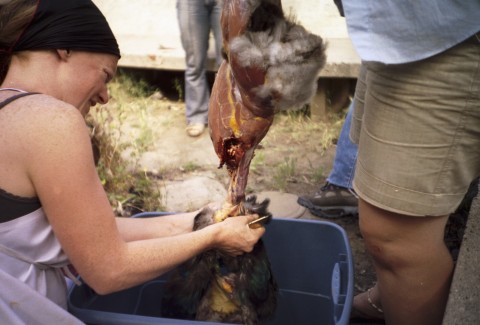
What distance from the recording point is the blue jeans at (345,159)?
285 cm

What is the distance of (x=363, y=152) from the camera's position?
5.39 feet

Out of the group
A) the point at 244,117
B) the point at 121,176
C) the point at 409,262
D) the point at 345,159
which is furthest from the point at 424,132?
the point at 121,176

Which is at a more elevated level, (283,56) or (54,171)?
(283,56)

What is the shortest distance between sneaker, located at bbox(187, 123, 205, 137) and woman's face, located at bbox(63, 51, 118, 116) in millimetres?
2839

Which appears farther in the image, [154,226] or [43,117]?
[154,226]

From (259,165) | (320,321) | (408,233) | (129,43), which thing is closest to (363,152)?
(408,233)

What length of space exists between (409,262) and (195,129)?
10.1ft

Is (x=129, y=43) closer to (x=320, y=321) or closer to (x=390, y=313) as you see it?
(x=320, y=321)

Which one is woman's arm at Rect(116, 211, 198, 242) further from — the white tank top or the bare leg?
the bare leg

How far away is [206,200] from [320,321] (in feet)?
4.30

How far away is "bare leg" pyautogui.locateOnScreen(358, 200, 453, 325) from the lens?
5.28 ft

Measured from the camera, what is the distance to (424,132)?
1.48m

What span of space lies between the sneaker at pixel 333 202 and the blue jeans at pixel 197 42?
1664 millimetres

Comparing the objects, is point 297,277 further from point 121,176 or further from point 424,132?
point 121,176
